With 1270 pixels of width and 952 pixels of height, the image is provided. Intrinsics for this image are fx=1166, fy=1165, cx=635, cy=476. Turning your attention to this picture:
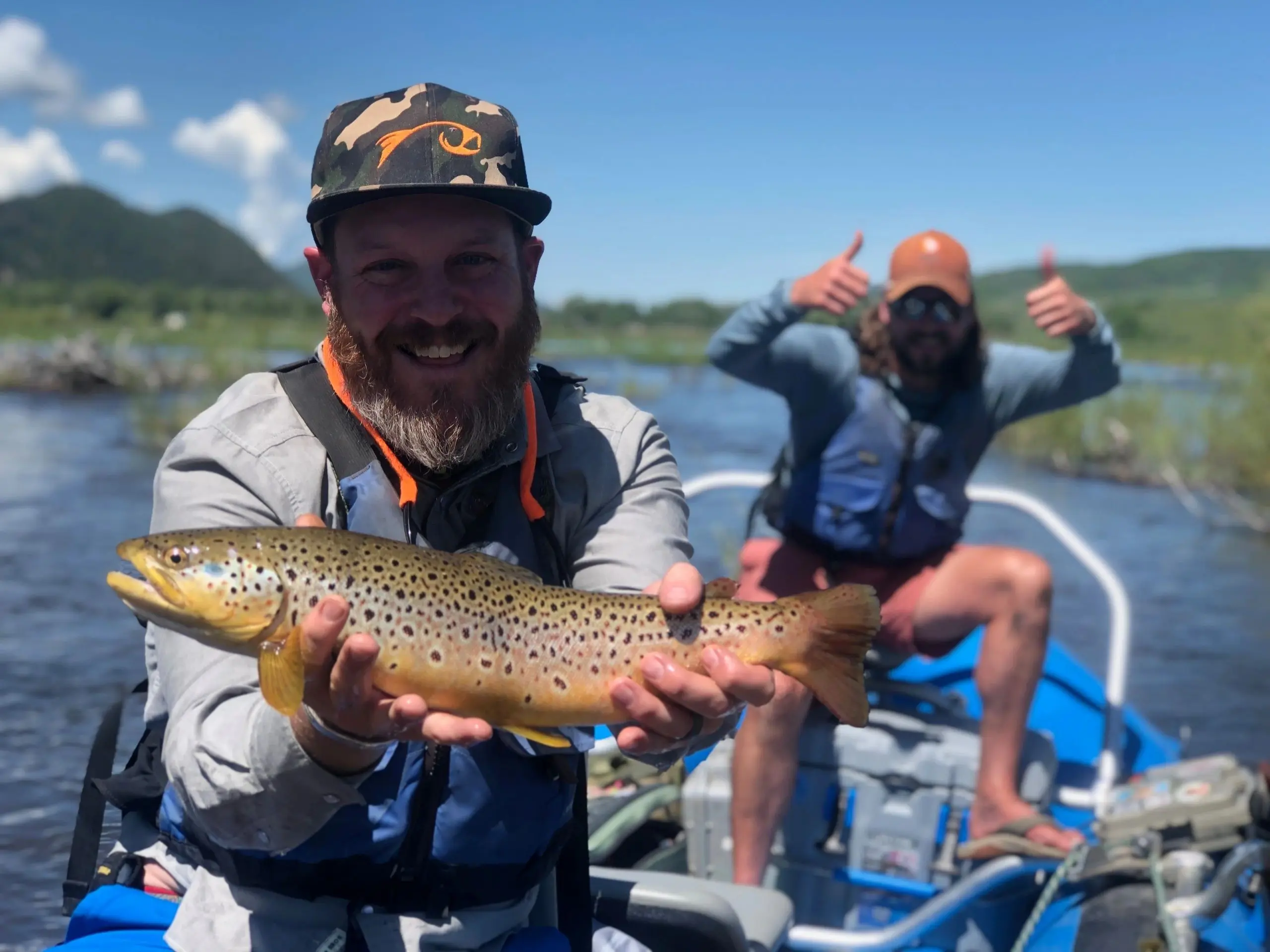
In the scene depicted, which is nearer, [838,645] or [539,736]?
[539,736]

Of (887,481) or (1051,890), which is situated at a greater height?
(887,481)

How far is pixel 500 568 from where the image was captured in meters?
2.21

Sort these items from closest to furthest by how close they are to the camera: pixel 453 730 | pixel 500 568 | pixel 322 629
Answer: pixel 322 629 → pixel 453 730 → pixel 500 568

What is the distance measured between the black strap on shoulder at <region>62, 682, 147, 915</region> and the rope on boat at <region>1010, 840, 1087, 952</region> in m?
2.74

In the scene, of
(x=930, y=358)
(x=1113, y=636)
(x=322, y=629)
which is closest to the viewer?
(x=322, y=629)

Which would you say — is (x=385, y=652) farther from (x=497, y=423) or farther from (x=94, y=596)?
(x=94, y=596)

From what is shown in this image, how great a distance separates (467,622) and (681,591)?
39 centimetres

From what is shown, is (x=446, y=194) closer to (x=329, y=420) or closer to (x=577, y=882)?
(x=329, y=420)

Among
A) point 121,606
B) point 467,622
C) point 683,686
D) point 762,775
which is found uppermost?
point 467,622

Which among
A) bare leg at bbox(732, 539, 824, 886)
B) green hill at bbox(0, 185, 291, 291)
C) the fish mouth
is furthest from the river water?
green hill at bbox(0, 185, 291, 291)

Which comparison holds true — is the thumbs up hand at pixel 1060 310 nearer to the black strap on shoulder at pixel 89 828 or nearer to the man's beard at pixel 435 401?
the man's beard at pixel 435 401

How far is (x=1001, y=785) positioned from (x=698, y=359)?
42494mm

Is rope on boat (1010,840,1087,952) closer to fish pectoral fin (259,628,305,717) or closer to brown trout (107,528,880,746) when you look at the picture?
brown trout (107,528,880,746)

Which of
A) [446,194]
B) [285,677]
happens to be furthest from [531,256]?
[285,677]
